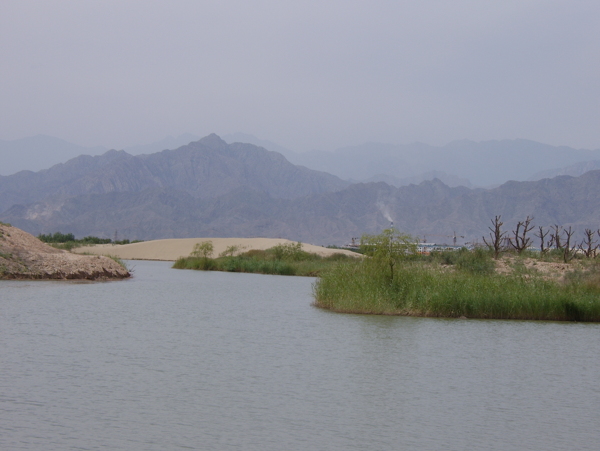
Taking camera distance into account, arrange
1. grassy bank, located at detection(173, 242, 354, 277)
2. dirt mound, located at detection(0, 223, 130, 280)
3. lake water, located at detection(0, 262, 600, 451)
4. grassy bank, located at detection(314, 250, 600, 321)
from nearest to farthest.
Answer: lake water, located at detection(0, 262, 600, 451)
grassy bank, located at detection(314, 250, 600, 321)
dirt mound, located at detection(0, 223, 130, 280)
grassy bank, located at detection(173, 242, 354, 277)

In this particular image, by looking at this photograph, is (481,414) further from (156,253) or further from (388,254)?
(156,253)

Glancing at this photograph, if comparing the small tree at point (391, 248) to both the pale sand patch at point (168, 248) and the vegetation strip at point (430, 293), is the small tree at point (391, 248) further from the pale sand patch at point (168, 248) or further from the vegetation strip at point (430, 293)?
the pale sand patch at point (168, 248)

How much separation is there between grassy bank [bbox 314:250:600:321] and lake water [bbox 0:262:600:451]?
0.93m

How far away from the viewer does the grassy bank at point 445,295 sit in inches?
1049

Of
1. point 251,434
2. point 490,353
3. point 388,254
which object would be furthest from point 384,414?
point 388,254

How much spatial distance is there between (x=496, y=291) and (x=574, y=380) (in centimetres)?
1139

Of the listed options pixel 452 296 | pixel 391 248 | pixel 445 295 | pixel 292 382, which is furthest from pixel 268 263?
pixel 292 382

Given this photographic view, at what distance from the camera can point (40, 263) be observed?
1663 inches

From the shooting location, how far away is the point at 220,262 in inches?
2749

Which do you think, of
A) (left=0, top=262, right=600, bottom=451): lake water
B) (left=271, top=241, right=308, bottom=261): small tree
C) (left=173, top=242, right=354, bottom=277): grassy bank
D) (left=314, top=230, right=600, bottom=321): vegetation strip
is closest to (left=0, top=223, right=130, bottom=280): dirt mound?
(left=0, top=262, right=600, bottom=451): lake water

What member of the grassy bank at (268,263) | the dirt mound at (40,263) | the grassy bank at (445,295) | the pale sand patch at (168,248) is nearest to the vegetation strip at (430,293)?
the grassy bank at (445,295)

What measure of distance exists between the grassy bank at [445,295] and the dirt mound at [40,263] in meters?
18.9

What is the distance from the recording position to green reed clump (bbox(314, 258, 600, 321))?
26.7 meters

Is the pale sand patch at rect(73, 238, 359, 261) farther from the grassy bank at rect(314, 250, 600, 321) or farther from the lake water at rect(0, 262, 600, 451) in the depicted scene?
the lake water at rect(0, 262, 600, 451)
